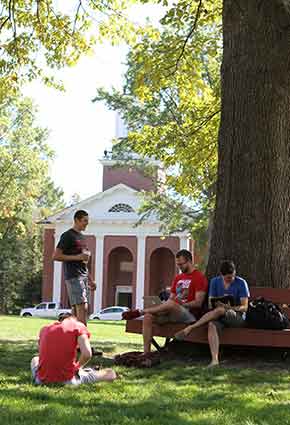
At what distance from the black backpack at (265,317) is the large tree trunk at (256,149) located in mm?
799

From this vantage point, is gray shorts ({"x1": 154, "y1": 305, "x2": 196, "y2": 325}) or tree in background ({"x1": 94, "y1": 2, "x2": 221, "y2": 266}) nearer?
gray shorts ({"x1": 154, "y1": 305, "x2": 196, "y2": 325})

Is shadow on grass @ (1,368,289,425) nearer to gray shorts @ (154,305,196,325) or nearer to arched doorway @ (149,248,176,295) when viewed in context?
gray shorts @ (154,305,196,325)

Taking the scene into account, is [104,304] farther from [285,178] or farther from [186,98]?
[285,178]

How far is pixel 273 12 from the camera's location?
9570 mm

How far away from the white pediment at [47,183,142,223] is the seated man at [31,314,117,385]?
47.0m

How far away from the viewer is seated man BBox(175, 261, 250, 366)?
26.7 ft

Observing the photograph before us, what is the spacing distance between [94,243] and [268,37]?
4498 cm

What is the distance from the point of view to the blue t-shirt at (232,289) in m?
8.41

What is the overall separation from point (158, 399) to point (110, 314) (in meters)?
44.4

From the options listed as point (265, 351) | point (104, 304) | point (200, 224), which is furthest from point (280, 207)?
point (104, 304)

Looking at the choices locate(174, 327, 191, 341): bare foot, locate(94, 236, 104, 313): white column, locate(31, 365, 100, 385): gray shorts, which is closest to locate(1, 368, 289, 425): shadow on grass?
locate(31, 365, 100, 385): gray shorts

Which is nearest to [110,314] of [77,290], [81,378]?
[77,290]

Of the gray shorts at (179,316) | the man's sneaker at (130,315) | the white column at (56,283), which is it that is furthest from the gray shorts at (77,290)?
the white column at (56,283)

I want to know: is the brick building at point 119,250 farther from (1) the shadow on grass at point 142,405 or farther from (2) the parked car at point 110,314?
(1) the shadow on grass at point 142,405
